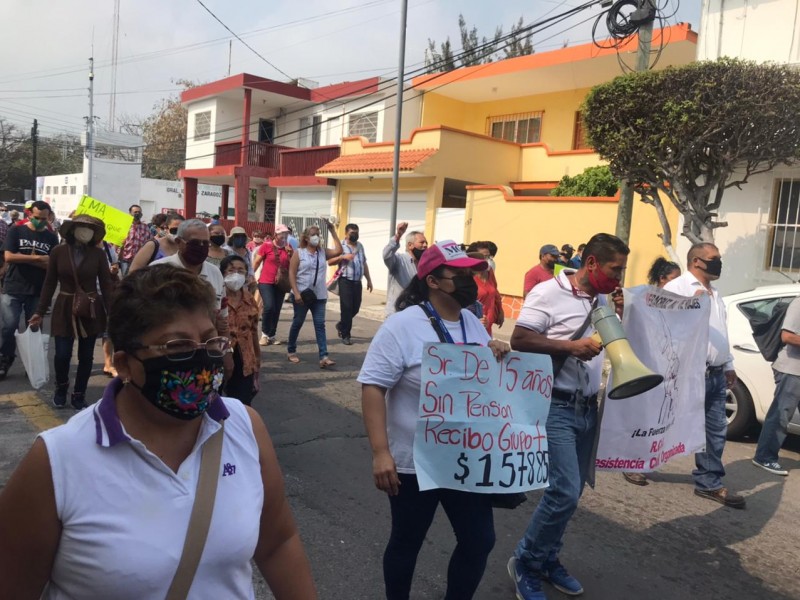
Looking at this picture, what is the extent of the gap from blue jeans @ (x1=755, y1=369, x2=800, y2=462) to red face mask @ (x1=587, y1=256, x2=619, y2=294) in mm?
2848

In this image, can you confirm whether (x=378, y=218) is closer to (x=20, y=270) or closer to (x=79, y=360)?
(x=20, y=270)

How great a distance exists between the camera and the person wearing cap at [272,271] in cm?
922

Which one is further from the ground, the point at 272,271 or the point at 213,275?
the point at 213,275

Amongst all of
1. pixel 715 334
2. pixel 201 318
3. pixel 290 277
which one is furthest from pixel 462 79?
pixel 201 318

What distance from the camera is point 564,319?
335 cm

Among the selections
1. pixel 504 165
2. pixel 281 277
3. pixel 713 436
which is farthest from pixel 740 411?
pixel 504 165

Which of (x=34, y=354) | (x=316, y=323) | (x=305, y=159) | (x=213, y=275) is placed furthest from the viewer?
(x=305, y=159)

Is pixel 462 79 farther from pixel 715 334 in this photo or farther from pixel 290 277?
pixel 715 334

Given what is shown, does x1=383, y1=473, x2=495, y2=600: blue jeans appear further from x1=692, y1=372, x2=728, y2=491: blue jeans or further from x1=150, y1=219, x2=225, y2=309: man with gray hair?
x1=692, y1=372, x2=728, y2=491: blue jeans

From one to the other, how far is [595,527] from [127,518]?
353cm

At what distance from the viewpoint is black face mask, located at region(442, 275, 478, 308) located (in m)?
2.88

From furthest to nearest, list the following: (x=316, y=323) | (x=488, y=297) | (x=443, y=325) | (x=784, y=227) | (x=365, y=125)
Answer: (x=365, y=125), (x=784, y=227), (x=316, y=323), (x=488, y=297), (x=443, y=325)

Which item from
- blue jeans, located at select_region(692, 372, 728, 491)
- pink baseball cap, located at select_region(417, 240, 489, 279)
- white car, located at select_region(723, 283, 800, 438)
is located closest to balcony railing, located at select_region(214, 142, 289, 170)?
white car, located at select_region(723, 283, 800, 438)

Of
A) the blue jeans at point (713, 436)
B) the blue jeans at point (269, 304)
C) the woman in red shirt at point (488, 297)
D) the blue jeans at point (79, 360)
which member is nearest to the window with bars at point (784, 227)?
the woman in red shirt at point (488, 297)
